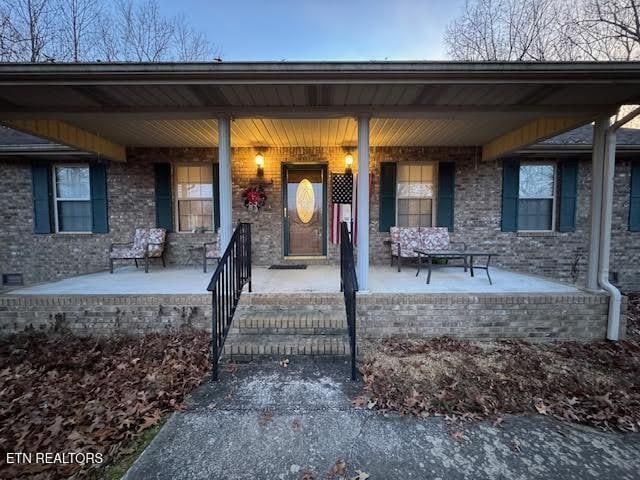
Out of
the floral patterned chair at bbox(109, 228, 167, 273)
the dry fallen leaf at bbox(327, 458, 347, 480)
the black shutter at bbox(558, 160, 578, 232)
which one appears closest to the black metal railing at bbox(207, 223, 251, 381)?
the dry fallen leaf at bbox(327, 458, 347, 480)

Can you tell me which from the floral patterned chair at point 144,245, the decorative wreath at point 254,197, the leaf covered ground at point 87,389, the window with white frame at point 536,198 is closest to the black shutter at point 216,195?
the decorative wreath at point 254,197

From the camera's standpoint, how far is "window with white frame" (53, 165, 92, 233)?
5.96 meters

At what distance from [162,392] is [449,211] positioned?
5561 millimetres

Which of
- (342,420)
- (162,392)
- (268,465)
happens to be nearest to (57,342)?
(162,392)

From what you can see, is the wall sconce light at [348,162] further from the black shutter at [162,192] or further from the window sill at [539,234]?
the window sill at [539,234]

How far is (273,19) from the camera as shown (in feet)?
33.6

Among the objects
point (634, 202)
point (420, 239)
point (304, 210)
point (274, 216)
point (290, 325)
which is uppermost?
point (634, 202)

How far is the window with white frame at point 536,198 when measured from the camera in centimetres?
597

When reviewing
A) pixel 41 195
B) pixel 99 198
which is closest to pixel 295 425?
pixel 99 198

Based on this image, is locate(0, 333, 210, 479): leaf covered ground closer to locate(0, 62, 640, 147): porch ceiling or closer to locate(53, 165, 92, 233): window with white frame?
locate(0, 62, 640, 147): porch ceiling

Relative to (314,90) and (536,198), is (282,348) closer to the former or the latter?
(314,90)

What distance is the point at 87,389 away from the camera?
255 cm

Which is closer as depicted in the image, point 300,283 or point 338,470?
point 338,470

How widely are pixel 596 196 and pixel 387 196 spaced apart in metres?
3.10
